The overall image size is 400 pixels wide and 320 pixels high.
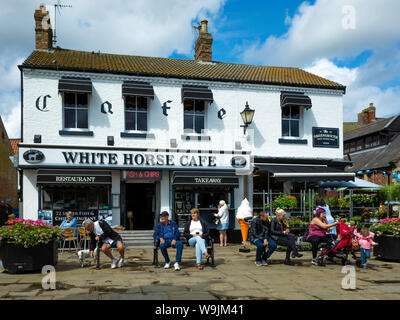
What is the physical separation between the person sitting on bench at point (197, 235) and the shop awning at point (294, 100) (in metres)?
8.39

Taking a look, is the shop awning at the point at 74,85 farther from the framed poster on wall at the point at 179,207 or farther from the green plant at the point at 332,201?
the green plant at the point at 332,201

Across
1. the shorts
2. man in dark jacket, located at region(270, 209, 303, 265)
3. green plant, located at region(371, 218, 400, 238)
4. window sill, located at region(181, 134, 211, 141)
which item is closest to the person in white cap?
the shorts

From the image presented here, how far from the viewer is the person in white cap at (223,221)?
14406 millimetres

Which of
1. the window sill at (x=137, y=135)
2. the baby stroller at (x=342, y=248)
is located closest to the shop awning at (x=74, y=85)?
the window sill at (x=137, y=135)

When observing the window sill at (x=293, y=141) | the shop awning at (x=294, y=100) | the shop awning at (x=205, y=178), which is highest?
the shop awning at (x=294, y=100)

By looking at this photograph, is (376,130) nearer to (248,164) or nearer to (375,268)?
(248,164)

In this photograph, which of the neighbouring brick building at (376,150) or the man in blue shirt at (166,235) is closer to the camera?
the man in blue shirt at (166,235)

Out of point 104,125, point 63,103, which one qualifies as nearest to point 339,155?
point 104,125

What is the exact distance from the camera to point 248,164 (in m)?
16.4

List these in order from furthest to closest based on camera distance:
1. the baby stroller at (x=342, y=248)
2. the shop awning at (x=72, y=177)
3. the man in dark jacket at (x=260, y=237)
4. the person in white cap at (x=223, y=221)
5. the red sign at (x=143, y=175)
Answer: the red sign at (x=143, y=175) → the person in white cap at (x=223, y=221) → the shop awning at (x=72, y=177) → the man in dark jacket at (x=260, y=237) → the baby stroller at (x=342, y=248)

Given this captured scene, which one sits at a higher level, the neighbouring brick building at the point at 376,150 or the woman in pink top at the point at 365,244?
the neighbouring brick building at the point at 376,150

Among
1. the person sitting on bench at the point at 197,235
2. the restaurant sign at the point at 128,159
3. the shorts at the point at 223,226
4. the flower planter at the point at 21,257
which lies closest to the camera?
the flower planter at the point at 21,257

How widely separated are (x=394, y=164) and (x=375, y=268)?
1901cm

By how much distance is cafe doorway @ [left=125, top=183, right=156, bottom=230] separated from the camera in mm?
16625
